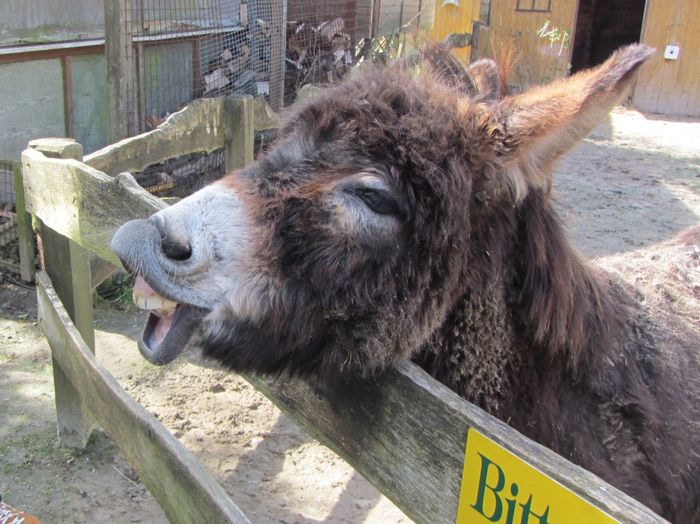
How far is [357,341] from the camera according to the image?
155cm

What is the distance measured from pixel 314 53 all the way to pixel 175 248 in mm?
8206

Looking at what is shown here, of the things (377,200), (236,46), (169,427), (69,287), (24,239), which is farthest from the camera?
(236,46)

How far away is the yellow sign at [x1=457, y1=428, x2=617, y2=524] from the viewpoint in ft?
3.28

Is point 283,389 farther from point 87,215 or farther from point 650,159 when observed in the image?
point 650,159

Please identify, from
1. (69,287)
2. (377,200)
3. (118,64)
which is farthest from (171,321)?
(118,64)

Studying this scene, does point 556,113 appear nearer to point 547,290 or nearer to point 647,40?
point 547,290

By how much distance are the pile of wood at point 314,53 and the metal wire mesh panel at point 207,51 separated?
788 millimetres

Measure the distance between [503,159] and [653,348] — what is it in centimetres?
92

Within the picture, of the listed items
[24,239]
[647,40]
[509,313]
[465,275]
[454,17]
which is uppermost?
[454,17]

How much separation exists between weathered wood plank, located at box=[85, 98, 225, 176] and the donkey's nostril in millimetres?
2027

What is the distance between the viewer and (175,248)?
1.46 metres

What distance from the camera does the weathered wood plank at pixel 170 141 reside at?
11.5ft

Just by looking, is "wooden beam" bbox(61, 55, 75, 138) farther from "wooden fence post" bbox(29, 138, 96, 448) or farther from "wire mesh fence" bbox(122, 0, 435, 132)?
"wooden fence post" bbox(29, 138, 96, 448)

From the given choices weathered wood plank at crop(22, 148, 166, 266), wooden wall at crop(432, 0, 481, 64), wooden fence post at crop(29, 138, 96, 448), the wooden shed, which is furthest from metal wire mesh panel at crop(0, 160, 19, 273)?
wooden wall at crop(432, 0, 481, 64)
